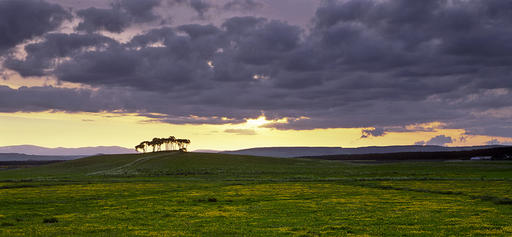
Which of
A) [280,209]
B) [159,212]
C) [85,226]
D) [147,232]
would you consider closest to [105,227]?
[85,226]

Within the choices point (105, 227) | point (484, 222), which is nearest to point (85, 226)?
point (105, 227)

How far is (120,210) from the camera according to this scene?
1735 inches

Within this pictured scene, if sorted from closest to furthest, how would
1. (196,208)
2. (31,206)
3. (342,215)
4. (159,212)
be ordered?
(342,215), (159,212), (196,208), (31,206)

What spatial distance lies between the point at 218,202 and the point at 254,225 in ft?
66.0

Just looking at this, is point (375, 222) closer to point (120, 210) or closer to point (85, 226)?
point (85, 226)

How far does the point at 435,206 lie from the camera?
43.7 meters

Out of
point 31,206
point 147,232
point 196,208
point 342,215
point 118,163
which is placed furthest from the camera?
point 118,163

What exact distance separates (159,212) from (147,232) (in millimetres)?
12417

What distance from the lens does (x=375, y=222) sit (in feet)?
108

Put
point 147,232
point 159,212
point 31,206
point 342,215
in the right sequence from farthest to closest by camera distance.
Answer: point 31,206 → point 159,212 → point 342,215 → point 147,232

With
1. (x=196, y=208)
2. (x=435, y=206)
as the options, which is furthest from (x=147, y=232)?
(x=435, y=206)

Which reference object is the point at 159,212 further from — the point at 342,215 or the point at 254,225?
the point at 342,215

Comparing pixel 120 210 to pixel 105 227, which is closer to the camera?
pixel 105 227

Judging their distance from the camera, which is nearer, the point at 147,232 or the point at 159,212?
the point at 147,232
